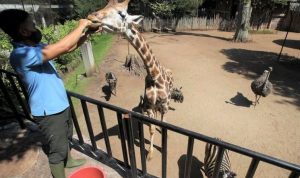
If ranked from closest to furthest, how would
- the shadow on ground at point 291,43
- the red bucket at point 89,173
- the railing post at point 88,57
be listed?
the red bucket at point 89,173
the railing post at point 88,57
the shadow on ground at point 291,43

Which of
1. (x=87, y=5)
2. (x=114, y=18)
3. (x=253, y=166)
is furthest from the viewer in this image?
(x=87, y=5)

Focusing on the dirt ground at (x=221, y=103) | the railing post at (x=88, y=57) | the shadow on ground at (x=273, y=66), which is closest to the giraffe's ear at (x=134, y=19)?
the dirt ground at (x=221, y=103)

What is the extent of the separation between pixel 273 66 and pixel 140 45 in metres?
8.69

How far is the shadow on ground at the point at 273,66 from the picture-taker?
8289 millimetres

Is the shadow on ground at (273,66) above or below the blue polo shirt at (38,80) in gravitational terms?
below

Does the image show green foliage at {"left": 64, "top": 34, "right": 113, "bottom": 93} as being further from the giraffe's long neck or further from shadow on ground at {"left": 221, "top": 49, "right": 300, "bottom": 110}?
shadow on ground at {"left": 221, "top": 49, "right": 300, "bottom": 110}

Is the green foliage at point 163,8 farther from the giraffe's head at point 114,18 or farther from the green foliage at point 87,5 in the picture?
the giraffe's head at point 114,18

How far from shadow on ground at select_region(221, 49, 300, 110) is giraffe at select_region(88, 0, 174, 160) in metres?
4.73

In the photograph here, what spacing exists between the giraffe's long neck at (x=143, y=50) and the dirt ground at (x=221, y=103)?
1863 mm

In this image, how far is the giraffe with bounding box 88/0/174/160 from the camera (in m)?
3.46

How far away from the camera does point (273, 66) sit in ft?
35.2

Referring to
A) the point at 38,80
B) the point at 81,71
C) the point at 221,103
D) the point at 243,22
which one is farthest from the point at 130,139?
the point at 243,22

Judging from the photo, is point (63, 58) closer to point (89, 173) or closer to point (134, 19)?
point (134, 19)

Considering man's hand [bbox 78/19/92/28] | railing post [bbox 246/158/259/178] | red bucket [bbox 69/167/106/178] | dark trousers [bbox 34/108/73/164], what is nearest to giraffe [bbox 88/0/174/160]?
man's hand [bbox 78/19/92/28]
